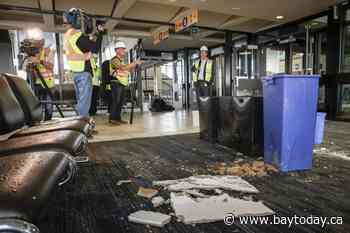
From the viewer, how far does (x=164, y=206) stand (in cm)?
131

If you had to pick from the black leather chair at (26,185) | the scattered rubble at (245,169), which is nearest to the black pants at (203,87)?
the scattered rubble at (245,169)

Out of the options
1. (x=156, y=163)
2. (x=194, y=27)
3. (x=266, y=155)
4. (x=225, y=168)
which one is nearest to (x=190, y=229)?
(x=225, y=168)

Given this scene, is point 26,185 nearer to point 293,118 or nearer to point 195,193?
point 195,193

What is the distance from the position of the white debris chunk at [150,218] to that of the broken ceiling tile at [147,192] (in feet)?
0.75

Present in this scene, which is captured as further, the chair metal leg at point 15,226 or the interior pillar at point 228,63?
the interior pillar at point 228,63

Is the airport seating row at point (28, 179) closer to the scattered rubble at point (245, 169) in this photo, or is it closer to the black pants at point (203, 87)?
the scattered rubble at point (245, 169)

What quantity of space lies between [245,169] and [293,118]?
1.75 ft

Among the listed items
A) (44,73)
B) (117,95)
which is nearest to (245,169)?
(117,95)

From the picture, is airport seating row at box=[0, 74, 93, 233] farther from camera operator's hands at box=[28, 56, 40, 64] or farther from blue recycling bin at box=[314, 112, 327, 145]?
camera operator's hands at box=[28, 56, 40, 64]

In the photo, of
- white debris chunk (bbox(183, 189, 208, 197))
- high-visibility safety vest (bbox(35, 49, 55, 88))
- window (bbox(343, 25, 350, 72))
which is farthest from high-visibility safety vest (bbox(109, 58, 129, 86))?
window (bbox(343, 25, 350, 72))

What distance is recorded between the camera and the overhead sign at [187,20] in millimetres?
5413

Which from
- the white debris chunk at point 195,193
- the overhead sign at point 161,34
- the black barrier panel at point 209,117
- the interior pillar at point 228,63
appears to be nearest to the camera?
the white debris chunk at point 195,193

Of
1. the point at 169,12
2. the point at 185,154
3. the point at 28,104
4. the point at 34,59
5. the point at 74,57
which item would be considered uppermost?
the point at 169,12

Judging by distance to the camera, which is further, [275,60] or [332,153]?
[275,60]
